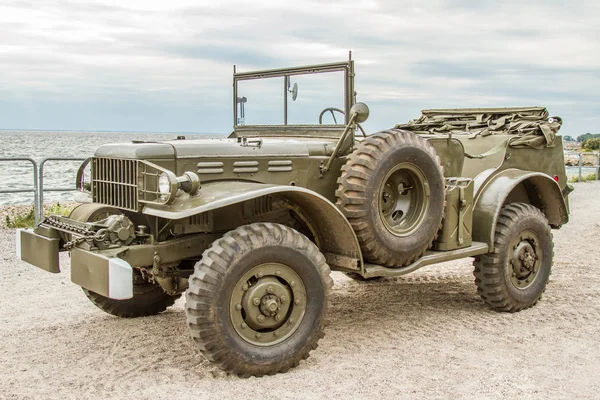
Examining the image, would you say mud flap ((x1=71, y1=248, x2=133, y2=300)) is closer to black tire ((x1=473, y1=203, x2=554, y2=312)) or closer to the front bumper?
the front bumper

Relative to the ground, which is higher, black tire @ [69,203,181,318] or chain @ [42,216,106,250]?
chain @ [42,216,106,250]

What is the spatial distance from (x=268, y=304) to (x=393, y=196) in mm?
1604

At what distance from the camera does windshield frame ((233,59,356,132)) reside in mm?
5848

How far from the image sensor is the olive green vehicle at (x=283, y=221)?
457 cm

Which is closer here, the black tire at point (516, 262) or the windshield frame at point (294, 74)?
the windshield frame at point (294, 74)

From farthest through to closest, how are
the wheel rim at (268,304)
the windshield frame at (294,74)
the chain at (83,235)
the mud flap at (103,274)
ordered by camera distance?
1. the windshield frame at (294,74)
2. the chain at (83,235)
3. the wheel rim at (268,304)
4. the mud flap at (103,274)

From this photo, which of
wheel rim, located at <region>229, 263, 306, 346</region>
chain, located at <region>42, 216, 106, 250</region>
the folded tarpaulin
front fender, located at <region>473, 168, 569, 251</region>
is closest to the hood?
chain, located at <region>42, 216, 106, 250</region>

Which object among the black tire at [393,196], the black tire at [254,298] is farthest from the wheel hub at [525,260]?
the black tire at [254,298]

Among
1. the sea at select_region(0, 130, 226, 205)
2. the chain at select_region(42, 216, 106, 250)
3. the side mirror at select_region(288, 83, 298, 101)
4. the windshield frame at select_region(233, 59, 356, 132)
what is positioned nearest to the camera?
the chain at select_region(42, 216, 106, 250)

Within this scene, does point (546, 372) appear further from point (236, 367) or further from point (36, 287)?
point (36, 287)

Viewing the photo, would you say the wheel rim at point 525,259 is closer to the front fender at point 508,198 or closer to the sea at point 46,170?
the front fender at point 508,198

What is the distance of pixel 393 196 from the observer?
576cm

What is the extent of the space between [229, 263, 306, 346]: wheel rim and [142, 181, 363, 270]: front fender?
19.9 inches

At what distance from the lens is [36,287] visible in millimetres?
7453
